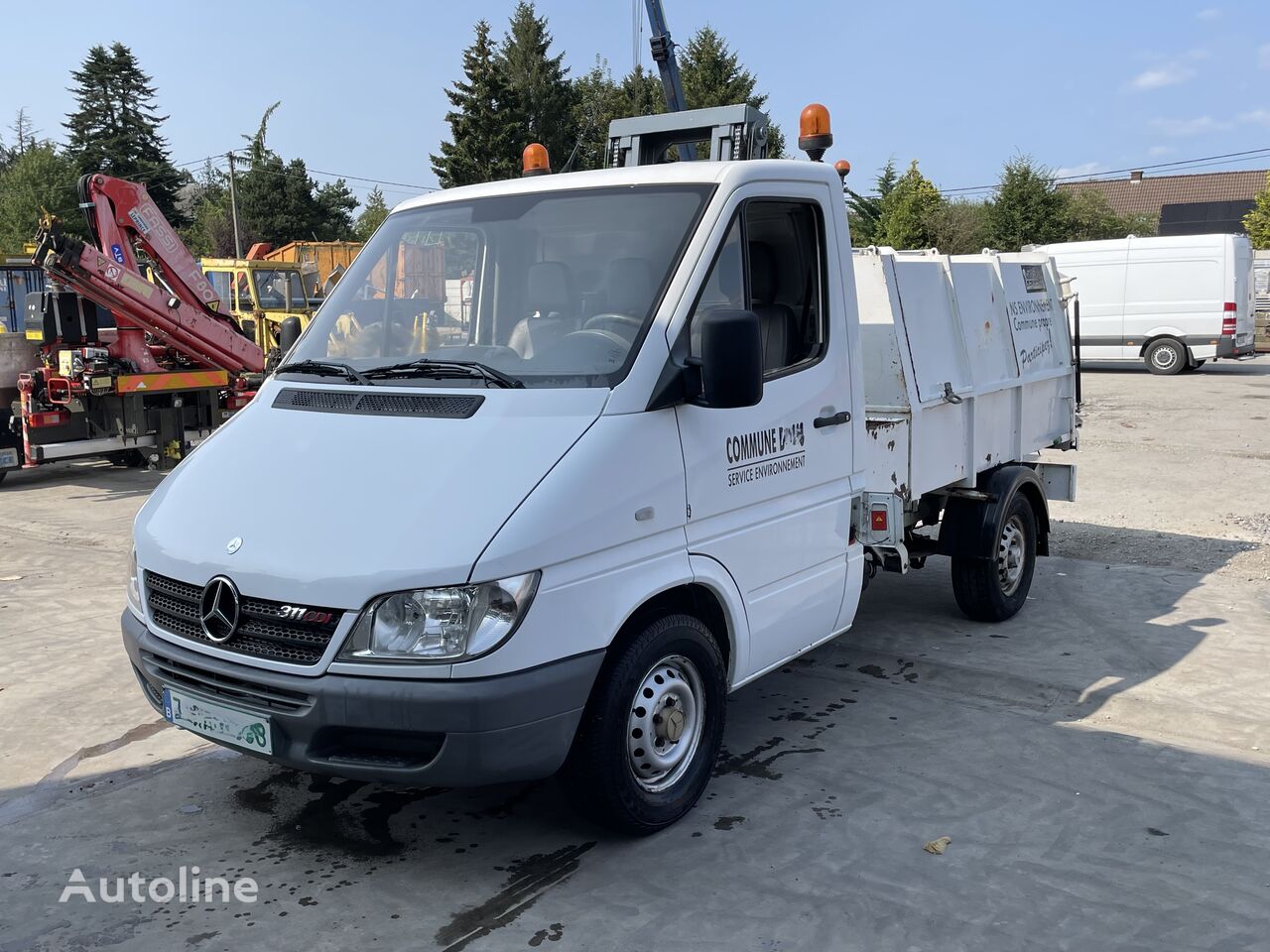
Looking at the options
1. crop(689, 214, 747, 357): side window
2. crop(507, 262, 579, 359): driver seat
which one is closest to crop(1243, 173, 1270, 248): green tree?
crop(689, 214, 747, 357): side window

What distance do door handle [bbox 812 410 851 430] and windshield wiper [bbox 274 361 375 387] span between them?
1.81m

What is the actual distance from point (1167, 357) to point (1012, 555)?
1920cm

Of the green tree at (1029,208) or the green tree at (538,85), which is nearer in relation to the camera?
the green tree at (1029,208)

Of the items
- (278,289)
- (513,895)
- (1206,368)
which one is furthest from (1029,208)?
(513,895)

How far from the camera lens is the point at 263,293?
1911 cm

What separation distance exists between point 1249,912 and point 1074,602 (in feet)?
12.4

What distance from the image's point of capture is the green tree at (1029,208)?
41281 mm

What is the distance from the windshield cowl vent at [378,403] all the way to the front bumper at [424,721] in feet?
3.16

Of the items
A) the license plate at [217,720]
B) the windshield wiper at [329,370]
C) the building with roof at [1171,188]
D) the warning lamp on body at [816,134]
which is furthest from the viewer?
the building with roof at [1171,188]

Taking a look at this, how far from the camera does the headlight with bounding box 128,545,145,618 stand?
405 cm

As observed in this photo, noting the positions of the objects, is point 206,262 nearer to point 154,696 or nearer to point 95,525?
point 95,525

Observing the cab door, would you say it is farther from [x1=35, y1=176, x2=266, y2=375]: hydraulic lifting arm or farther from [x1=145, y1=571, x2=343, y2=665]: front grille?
[x1=35, y1=176, x2=266, y2=375]: hydraulic lifting arm

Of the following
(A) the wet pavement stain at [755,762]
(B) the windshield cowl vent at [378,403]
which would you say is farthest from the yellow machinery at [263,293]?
(A) the wet pavement stain at [755,762]

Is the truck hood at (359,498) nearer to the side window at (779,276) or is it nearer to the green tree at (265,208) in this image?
the side window at (779,276)
